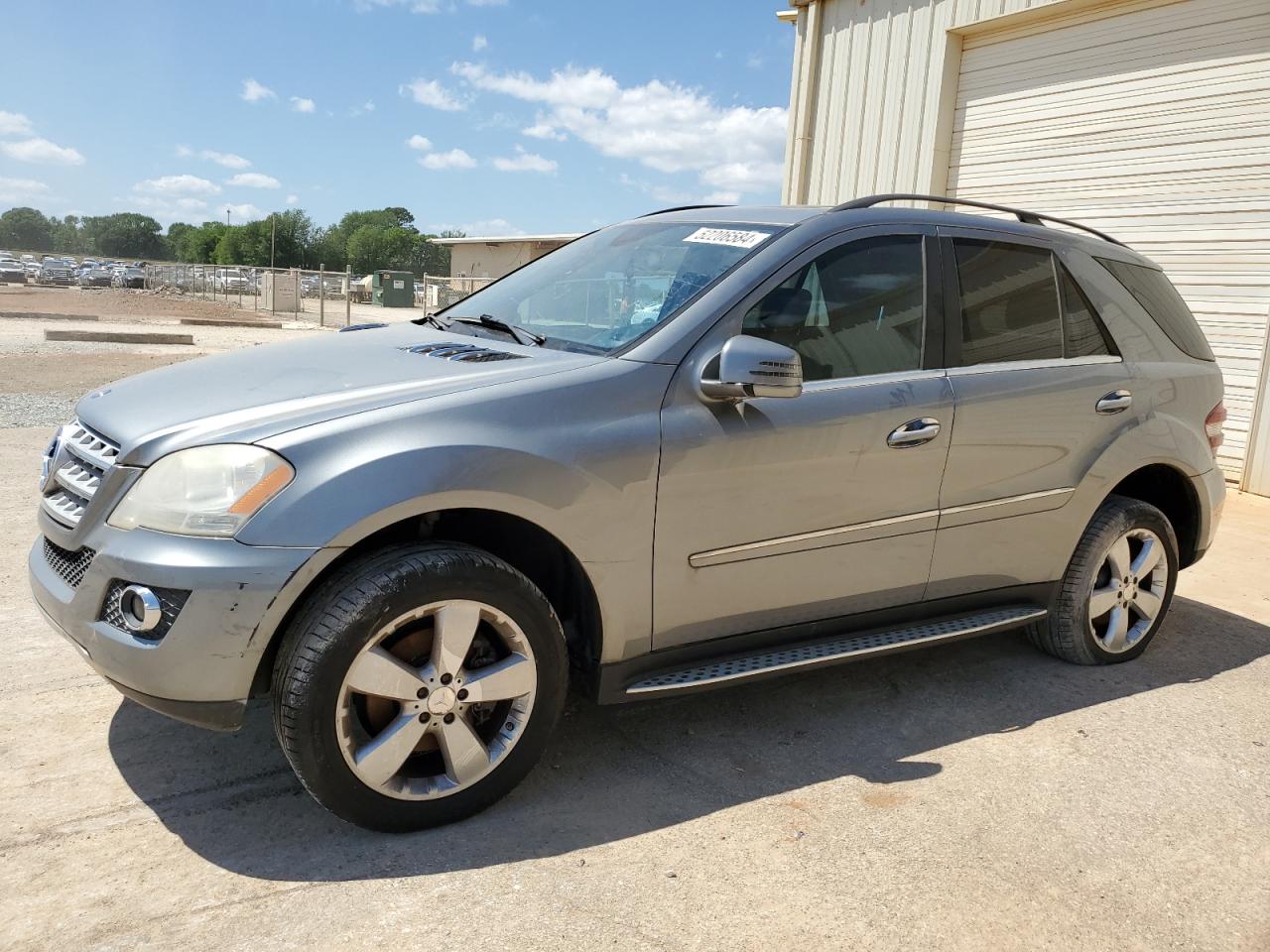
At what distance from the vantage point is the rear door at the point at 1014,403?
372 centimetres

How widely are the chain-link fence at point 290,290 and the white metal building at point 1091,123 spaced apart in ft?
68.8

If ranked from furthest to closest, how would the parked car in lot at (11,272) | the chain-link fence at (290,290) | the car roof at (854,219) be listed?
the parked car in lot at (11,272), the chain-link fence at (290,290), the car roof at (854,219)

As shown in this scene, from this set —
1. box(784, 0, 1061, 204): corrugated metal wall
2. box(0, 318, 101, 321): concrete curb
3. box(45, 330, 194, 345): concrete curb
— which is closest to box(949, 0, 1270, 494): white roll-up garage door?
box(784, 0, 1061, 204): corrugated metal wall

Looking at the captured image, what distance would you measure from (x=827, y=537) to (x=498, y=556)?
1103mm

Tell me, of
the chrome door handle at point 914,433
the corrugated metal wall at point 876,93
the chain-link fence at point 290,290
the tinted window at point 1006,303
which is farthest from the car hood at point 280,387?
the chain-link fence at point 290,290

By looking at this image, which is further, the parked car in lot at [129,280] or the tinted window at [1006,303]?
the parked car in lot at [129,280]

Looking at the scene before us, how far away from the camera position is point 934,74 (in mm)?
10055

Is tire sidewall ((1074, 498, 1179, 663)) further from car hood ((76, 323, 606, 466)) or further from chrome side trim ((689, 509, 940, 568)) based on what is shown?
car hood ((76, 323, 606, 466))

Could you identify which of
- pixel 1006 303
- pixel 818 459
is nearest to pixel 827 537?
pixel 818 459

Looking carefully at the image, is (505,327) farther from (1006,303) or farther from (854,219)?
(1006,303)

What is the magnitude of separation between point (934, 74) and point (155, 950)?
33.0 ft

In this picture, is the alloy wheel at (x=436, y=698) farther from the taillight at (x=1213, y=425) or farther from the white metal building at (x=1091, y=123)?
the white metal building at (x=1091, y=123)

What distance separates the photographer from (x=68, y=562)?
110 inches

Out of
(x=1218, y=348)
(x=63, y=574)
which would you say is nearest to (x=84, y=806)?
(x=63, y=574)
